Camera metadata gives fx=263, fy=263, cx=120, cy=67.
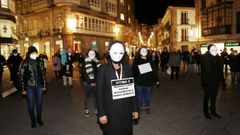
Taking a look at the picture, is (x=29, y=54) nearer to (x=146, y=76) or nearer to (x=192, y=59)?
(x=146, y=76)

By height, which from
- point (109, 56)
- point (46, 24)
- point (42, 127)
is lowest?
point (42, 127)

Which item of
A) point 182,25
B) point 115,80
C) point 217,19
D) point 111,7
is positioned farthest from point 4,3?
point 182,25

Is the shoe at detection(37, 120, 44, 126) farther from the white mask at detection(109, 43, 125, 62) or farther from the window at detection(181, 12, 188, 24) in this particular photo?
the window at detection(181, 12, 188, 24)

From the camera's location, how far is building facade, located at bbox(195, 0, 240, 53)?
32.5m

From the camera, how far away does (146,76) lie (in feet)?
25.4

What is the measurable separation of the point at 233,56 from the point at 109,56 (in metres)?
12.5

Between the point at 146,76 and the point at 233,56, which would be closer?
the point at 146,76

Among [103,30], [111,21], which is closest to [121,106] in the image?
[103,30]

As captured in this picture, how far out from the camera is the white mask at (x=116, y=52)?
4047 mm

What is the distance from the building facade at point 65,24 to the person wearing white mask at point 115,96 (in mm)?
34885

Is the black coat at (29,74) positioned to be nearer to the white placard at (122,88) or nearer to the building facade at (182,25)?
the white placard at (122,88)

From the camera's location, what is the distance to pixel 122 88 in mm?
4059

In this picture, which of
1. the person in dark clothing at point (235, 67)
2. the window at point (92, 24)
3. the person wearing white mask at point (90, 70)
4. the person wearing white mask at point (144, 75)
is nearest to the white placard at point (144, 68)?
the person wearing white mask at point (144, 75)

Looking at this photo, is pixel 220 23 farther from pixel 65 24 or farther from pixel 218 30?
pixel 65 24
